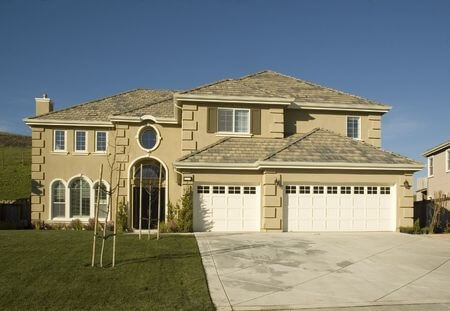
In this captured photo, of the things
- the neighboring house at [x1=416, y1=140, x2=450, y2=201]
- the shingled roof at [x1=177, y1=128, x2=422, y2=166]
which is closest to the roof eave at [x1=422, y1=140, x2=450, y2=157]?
the neighboring house at [x1=416, y1=140, x2=450, y2=201]

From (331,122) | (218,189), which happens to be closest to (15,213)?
(218,189)

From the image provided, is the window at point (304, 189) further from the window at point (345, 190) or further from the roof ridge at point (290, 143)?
the roof ridge at point (290, 143)

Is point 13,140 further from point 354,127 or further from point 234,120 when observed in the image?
point 354,127

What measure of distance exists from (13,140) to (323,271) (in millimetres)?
65956

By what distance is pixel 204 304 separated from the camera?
341 inches

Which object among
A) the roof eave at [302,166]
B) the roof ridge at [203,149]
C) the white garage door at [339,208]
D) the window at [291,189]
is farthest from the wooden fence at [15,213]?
the white garage door at [339,208]

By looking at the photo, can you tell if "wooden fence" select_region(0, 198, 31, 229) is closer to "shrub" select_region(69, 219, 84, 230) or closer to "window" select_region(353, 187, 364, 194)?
"shrub" select_region(69, 219, 84, 230)

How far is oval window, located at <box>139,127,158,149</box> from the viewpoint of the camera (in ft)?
77.3

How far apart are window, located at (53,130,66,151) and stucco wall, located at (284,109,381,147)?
12488 millimetres

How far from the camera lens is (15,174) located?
43.8m

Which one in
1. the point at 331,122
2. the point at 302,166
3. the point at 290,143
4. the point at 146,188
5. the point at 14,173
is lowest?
the point at 146,188

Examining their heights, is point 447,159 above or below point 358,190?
above

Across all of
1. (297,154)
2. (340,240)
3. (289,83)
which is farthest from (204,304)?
(289,83)

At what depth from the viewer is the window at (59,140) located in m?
24.5
